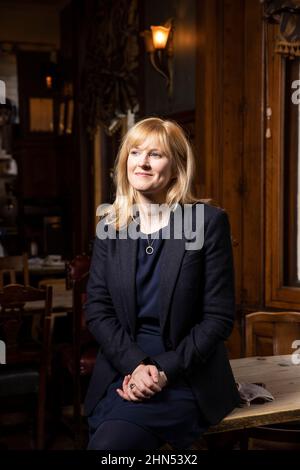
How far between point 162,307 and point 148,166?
18.4 inches

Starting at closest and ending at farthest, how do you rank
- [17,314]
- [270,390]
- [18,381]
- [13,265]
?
[270,390] < [17,314] < [18,381] < [13,265]

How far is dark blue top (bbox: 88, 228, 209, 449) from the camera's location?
79.5 inches

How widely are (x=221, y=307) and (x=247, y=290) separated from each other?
234cm

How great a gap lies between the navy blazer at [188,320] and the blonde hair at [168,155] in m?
0.08

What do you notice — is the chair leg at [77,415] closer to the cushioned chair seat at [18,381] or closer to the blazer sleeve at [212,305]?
the cushioned chair seat at [18,381]

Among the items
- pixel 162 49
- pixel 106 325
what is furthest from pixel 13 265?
pixel 106 325

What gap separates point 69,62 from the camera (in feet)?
29.7

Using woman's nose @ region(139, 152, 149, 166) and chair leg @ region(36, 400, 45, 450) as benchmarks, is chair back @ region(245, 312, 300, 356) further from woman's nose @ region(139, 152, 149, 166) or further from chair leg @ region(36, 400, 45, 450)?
chair leg @ region(36, 400, 45, 450)

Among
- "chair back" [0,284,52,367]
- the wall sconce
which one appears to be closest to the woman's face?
"chair back" [0,284,52,367]

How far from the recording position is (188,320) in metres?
2.17

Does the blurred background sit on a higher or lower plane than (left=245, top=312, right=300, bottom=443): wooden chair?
higher

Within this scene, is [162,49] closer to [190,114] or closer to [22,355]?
[190,114]

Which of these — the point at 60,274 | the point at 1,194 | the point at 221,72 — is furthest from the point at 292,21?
the point at 1,194

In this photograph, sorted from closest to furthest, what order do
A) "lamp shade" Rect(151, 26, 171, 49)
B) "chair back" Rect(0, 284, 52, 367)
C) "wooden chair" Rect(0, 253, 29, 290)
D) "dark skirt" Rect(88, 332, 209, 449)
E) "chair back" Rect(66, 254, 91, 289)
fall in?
"dark skirt" Rect(88, 332, 209, 449)
"chair back" Rect(0, 284, 52, 367)
"chair back" Rect(66, 254, 91, 289)
"lamp shade" Rect(151, 26, 171, 49)
"wooden chair" Rect(0, 253, 29, 290)
